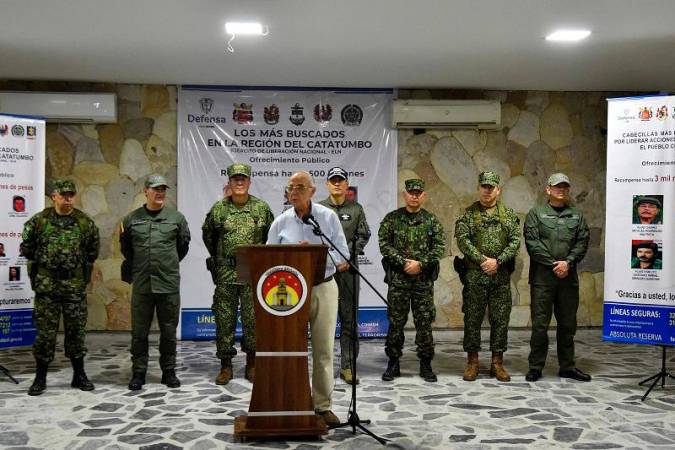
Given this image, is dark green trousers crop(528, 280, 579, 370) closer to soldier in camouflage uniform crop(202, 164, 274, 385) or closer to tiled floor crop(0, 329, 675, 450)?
tiled floor crop(0, 329, 675, 450)

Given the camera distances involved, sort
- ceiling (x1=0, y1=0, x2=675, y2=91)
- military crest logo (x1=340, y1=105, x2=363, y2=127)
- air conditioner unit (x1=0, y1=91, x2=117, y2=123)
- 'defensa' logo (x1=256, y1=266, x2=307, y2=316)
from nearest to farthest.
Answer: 1. 'defensa' logo (x1=256, y1=266, x2=307, y2=316)
2. ceiling (x1=0, y1=0, x2=675, y2=91)
3. air conditioner unit (x1=0, y1=91, x2=117, y2=123)
4. military crest logo (x1=340, y1=105, x2=363, y2=127)

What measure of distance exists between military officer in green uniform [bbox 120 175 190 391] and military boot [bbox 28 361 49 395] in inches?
24.1

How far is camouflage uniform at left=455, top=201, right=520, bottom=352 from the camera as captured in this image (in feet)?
16.8

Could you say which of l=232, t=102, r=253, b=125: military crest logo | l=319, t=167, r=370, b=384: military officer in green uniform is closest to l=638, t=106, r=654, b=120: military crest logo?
l=319, t=167, r=370, b=384: military officer in green uniform

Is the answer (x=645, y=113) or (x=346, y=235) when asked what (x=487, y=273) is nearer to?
(x=346, y=235)

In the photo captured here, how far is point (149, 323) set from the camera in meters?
4.91

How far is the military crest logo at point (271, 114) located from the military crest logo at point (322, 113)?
0.42 metres

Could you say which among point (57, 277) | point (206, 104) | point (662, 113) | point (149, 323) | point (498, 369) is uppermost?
point (206, 104)

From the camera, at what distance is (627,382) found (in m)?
5.10

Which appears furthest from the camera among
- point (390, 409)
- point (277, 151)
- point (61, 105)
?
point (277, 151)

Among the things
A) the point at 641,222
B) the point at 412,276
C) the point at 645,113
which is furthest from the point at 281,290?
the point at 645,113

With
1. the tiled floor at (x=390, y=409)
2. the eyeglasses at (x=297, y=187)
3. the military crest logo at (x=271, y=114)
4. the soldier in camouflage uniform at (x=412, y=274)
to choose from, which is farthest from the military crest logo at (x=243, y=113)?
the eyeglasses at (x=297, y=187)

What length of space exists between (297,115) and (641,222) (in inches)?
144

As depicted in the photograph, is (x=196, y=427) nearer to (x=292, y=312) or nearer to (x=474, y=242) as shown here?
(x=292, y=312)
